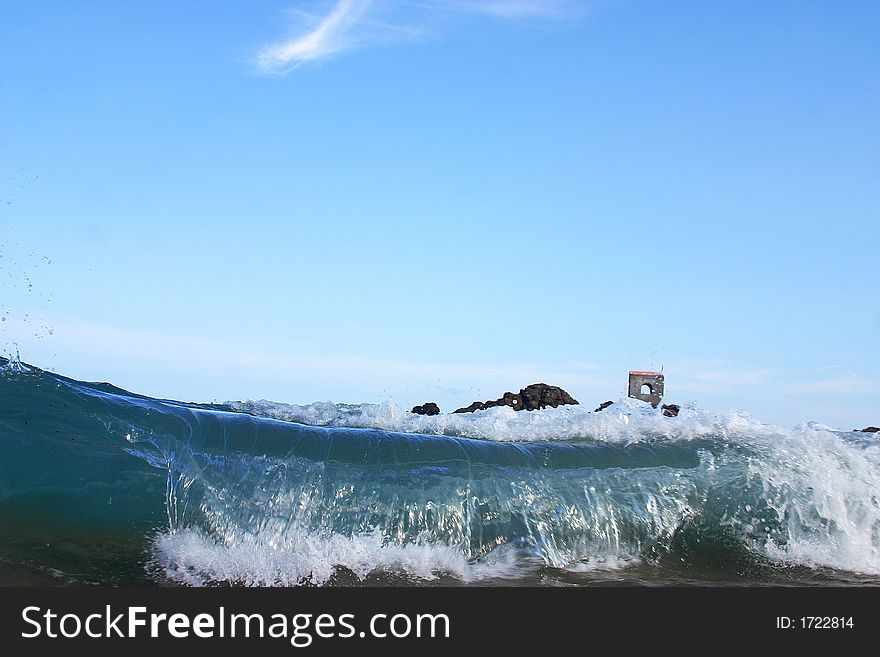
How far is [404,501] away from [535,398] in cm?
768

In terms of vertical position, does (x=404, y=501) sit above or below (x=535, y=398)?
below

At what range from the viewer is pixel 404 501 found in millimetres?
6445

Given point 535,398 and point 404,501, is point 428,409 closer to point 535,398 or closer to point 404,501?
point 535,398

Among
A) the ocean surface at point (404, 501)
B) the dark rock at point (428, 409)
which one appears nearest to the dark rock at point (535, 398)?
the dark rock at point (428, 409)

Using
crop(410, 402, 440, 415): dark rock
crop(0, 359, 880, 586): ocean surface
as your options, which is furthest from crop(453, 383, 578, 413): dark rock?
crop(0, 359, 880, 586): ocean surface

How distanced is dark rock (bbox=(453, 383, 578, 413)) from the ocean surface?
521 centimetres

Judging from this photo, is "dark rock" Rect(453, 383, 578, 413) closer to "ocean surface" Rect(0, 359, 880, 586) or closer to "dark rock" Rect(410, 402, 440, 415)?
"dark rock" Rect(410, 402, 440, 415)

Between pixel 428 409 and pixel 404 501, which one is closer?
pixel 404 501

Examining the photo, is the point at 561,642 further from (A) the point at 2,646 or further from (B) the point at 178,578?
(A) the point at 2,646

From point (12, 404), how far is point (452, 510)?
3.98 meters

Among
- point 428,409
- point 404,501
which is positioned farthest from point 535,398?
point 404,501

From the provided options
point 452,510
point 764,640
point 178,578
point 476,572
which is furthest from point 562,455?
point 178,578

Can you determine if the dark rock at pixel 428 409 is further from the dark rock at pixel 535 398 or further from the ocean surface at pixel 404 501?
the ocean surface at pixel 404 501

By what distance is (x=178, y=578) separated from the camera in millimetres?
5203
